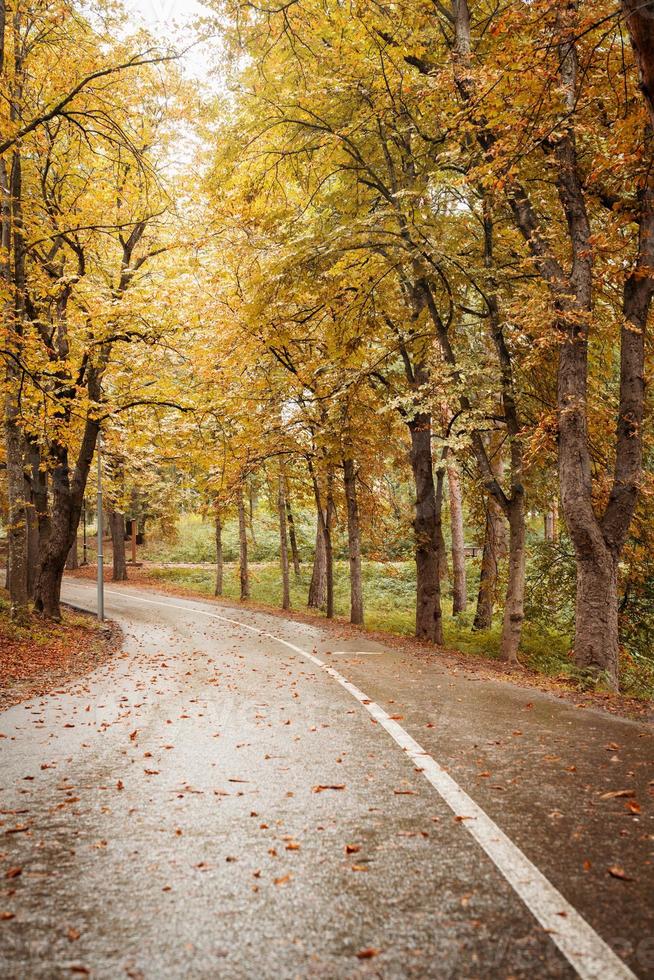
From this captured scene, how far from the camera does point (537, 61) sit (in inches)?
251

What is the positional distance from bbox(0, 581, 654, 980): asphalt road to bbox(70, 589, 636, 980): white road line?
0.03 feet

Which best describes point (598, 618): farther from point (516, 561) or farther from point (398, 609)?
point (398, 609)

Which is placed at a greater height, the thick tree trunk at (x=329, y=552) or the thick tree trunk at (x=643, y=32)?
the thick tree trunk at (x=643, y=32)

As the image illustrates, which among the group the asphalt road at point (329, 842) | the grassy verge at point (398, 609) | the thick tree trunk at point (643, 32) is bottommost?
the grassy verge at point (398, 609)

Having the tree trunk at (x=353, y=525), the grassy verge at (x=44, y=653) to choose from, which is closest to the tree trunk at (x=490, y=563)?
the tree trunk at (x=353, y=525)

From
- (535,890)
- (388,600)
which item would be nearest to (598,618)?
(535,890)

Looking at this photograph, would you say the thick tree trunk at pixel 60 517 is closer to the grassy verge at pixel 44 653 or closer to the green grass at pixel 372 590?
the grassy verge at pixel 44 653

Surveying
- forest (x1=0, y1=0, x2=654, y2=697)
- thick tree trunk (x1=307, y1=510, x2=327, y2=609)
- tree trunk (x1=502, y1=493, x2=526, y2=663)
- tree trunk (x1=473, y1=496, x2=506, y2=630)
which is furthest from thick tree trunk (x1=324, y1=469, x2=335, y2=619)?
tree trunk (x1=502, y1=493, x2=526, y2=663)

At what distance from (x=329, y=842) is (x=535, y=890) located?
1.12m

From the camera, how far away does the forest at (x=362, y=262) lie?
29.1ft

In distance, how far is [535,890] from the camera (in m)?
2.78

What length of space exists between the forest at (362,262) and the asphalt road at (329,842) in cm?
464

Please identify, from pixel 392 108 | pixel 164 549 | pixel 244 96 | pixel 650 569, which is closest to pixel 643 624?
pixel 650 569

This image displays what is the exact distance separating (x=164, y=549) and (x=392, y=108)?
1515 inches
